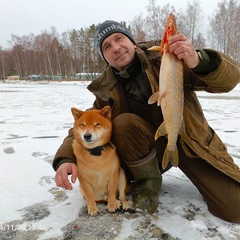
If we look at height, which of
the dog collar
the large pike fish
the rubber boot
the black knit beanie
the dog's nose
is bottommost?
the rubber boot

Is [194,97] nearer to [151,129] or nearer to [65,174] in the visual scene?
[151,129]

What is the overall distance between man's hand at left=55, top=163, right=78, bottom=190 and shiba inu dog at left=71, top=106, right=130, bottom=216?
0.07 m

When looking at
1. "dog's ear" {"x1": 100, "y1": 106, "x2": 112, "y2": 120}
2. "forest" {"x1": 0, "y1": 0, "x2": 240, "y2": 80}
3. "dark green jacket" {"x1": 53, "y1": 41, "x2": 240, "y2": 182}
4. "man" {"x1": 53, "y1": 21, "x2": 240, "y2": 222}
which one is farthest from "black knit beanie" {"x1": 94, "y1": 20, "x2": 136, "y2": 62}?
"forest" {"x1": 0, "y1": 0, "x2": 240, "y2": 80}

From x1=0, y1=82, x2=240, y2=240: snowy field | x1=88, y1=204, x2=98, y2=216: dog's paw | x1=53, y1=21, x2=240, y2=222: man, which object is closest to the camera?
x1=0, y1=82, x2=240, y2=240: snowy field

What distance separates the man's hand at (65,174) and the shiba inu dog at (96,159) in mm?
71

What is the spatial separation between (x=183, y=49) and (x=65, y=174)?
1208 mm

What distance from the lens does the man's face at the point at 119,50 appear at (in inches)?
93.3

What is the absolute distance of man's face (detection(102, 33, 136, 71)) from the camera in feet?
7.77

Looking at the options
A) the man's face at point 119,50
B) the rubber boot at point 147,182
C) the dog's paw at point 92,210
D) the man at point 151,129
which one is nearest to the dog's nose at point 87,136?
the man at point 151,129

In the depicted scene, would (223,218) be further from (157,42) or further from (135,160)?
(157,42)

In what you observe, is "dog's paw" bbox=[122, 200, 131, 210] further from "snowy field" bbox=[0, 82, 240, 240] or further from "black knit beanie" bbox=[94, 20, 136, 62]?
"black knit beanie" bbox=[94, 20, 136, 62]

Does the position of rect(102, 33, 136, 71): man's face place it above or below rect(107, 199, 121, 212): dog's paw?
above

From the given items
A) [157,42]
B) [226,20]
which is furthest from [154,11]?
[157,42]

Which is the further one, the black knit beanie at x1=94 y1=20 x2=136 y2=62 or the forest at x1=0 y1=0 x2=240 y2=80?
the forest at x1=0 y1=0 x2=240 y2=80
